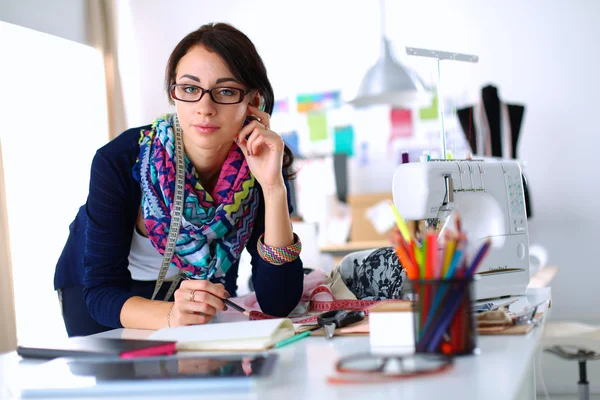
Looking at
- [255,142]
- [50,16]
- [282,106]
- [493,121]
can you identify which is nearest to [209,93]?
[255,142]

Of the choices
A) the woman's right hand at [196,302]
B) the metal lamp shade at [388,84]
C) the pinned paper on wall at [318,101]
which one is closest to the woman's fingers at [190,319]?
the woman's right hand at [196,302]

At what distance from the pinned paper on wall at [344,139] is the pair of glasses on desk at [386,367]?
13.1ft

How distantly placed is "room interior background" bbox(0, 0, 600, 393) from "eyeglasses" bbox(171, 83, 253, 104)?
2.50 meters

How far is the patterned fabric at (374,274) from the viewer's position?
5.06 feet

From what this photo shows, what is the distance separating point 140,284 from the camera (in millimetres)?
1718

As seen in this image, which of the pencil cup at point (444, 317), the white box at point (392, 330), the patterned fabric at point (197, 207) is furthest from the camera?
the patterned fabric at point (197, 207)

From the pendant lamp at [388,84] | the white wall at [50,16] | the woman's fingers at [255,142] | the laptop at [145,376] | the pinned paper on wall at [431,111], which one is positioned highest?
the white wall at [50,16]

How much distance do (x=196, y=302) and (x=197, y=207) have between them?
39 centimetres

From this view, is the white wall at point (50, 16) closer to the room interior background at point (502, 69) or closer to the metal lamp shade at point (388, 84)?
the room interior background at point (502, 69)

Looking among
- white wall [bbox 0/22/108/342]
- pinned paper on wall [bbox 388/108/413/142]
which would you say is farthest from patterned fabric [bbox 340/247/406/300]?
pinned paper on wall [bbox 388/108/413/142]

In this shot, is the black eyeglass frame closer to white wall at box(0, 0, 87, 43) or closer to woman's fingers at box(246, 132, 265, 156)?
woman's fingers at box(246, 132, 265, 156)

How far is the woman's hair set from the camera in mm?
1606

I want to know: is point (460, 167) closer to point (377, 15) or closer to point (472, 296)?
point (472, 296)

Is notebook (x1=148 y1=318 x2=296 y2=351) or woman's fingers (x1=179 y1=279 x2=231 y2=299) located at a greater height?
woman's fingers (x1=179 y1=279 x2=231 y2=299)
